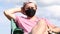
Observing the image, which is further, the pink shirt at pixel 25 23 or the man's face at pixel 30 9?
the man's face at pixel 30 9

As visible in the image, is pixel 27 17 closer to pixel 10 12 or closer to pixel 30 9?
pixel 30 9

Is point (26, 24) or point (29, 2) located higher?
point (29, 2)

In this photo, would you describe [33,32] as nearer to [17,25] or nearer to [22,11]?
[17,25]

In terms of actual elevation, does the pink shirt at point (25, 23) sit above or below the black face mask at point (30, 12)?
below

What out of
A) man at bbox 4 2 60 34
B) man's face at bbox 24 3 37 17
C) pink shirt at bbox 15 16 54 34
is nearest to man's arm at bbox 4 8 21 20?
man at bbox 4 2 60 34

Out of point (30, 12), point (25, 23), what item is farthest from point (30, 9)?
point (25, 23)

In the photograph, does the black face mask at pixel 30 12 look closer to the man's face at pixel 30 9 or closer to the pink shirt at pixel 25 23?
the man's face at pixel 30 9

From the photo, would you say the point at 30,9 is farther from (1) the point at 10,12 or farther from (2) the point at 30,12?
(1) the point at 10,12

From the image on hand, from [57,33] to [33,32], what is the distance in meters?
0.77

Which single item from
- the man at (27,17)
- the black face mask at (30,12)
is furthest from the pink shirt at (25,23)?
the black face mask at (30,12)

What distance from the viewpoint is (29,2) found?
466cm

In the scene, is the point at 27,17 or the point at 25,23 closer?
the point at 25,23

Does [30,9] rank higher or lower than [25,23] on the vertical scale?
higher

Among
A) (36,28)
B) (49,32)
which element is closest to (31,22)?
(49,32)
